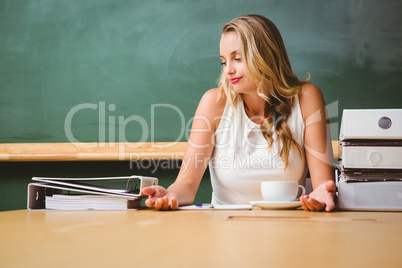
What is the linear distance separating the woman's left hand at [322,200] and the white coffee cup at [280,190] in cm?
6

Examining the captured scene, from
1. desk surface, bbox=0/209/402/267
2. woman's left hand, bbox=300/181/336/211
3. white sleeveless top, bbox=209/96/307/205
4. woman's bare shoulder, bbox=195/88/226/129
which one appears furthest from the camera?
woman's bare shoulder, bbox=195/88/226/129

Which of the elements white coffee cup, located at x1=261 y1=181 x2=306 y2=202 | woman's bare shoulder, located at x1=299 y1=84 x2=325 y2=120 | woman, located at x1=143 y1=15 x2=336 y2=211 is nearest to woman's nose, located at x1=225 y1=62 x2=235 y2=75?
woman, located at x1=143 y1=15 x2=336 y2=211

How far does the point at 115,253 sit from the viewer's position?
1.28ft

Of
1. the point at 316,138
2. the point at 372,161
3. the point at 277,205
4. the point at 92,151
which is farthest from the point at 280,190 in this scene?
the point at 92,151

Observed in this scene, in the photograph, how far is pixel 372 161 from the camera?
0.95 m

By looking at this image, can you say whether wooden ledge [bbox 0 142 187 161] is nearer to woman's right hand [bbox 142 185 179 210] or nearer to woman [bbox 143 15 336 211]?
woman [bbox 143 15 336 211]

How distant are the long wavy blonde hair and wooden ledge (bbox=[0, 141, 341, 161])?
26.5 inches

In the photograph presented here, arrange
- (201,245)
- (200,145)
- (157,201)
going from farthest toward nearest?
(200,145) < (157,201) < (201,245)

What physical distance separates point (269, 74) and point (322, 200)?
0.63 m

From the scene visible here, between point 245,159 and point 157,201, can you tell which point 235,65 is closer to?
point 245,159

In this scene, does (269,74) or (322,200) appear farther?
(269,74)

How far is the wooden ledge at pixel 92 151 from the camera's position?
209cm

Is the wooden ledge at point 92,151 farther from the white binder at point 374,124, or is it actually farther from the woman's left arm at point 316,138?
the white binder at point 374,124

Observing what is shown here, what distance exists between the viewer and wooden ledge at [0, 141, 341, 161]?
2.09 meters
